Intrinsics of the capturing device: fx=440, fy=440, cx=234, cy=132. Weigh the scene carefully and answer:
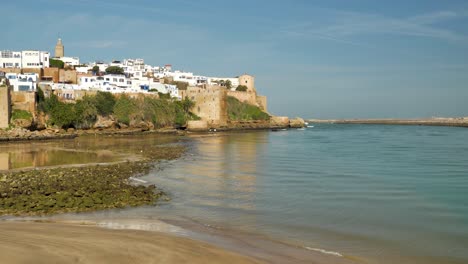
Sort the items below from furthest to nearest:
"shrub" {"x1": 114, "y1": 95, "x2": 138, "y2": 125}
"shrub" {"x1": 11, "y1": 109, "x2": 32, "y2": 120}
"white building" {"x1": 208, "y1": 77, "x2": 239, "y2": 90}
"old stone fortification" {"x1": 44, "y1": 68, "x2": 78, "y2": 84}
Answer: "white building" {"x1": 208, "y1": 77, "x2": 239, "y2": 90}
"old stone fortification" {"x1": 44, "y1": 68, "x2": 78, "y2": 84}
"shrub" {"x1": 114, "y1": 95, "x2": 138, "y2": 125}
"shrub" {"x1": 11, "y1": 109, "x2": 32, "y2": 120}

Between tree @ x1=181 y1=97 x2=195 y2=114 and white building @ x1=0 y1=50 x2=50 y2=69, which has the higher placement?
white building @ x1=0 y1=50 x2=50 y2=69

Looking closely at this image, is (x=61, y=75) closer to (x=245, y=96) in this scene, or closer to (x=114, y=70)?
(x=114, y=70)

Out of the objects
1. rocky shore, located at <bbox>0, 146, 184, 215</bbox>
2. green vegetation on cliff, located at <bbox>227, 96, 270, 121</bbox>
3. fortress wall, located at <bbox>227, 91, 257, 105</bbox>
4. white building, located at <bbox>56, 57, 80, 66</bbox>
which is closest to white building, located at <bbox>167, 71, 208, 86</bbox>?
fortress wall, located at <bbox>227, 91, 257, 105</bbox>

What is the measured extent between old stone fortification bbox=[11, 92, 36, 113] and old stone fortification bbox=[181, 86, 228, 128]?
26.4m

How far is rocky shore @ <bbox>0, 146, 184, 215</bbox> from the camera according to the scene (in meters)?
11.4

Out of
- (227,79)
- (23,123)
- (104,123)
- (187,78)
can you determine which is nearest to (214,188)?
(23,123)

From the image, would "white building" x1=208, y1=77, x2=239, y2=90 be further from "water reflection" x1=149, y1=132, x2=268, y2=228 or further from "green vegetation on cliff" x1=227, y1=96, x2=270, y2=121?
"water reflection" x1=149, y1=132, x2=268, y2=228

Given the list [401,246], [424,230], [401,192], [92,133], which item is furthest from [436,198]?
[92,133]

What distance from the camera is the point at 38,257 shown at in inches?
245

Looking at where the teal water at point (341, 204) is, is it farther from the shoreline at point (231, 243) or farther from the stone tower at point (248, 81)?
the stone tower at point (248, 81)

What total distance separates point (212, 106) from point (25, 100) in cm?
2792

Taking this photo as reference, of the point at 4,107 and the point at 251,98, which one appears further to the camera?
the point at 251,98

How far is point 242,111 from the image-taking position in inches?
2940

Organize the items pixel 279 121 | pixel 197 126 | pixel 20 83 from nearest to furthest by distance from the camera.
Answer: pixel 20 83 < pixel 197 126 < pixel 279 121
